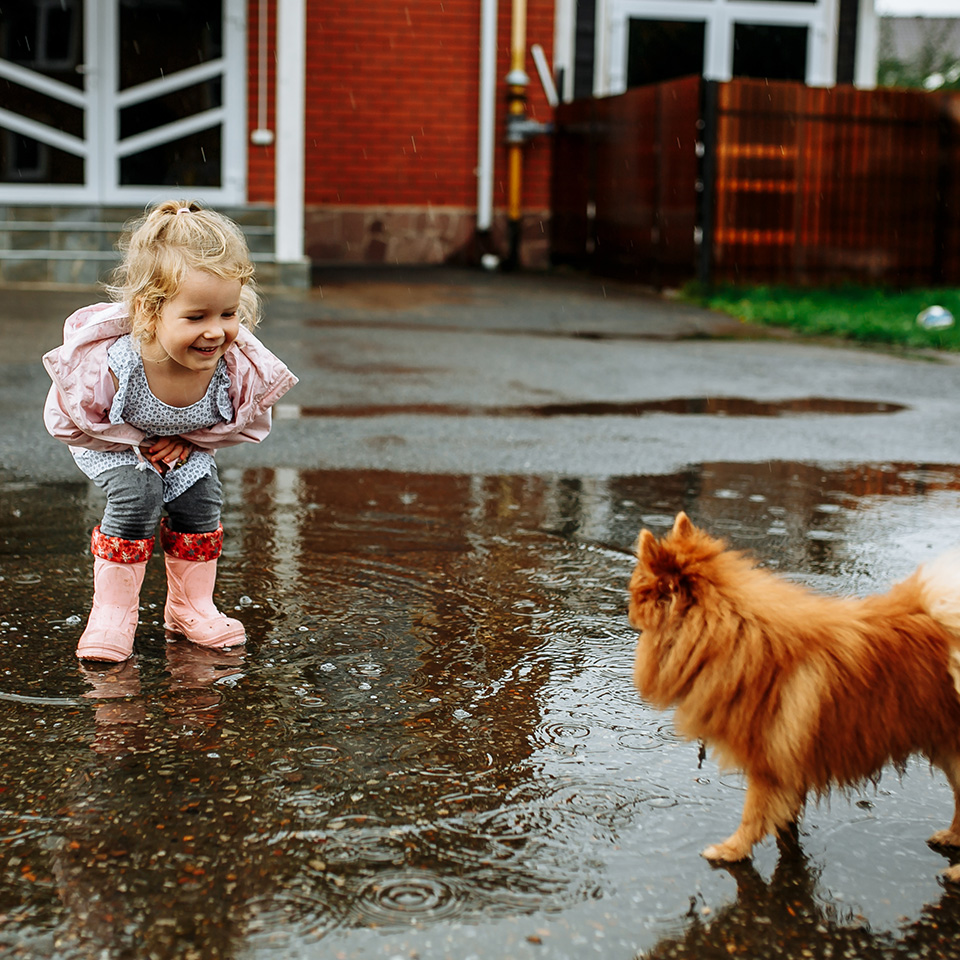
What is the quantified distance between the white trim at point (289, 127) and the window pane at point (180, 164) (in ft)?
4.26

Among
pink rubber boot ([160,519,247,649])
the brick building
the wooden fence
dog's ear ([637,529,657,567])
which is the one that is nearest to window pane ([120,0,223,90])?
the brick building

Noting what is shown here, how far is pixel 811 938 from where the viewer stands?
2205 mm

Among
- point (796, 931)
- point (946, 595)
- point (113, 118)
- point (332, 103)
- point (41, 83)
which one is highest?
point (332, 103)

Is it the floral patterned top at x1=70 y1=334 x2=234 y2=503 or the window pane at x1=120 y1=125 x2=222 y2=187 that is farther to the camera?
the window pane at x1=120 y1=125 x2=222 y2=187

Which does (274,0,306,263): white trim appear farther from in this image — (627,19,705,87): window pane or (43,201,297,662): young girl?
(43,201,297,662): young girl

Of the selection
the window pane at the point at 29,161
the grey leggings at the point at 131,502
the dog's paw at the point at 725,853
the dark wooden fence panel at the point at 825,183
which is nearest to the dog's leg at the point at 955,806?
the dog's paw at the point at 725,853

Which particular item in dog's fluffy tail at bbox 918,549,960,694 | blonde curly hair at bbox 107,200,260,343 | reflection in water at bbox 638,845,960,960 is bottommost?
reflection in water at bbox 638,845,960,960

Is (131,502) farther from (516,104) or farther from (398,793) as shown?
(516,104)

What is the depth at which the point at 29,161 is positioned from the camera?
46.9 feet

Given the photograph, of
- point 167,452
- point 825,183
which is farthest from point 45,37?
point 167,452

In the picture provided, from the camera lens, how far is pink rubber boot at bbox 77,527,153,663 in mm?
3404

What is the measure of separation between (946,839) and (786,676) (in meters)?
0.51

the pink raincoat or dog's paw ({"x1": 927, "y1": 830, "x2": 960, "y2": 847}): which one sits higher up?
the pink raincoat

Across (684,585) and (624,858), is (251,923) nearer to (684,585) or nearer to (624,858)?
(624,858)
